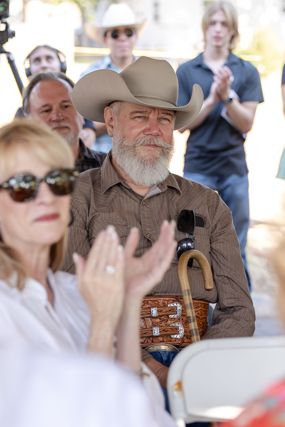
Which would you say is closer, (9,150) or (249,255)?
(9,150)

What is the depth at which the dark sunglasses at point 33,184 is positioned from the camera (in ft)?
6.56

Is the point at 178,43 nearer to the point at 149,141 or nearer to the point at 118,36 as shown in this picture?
the point at 118,36

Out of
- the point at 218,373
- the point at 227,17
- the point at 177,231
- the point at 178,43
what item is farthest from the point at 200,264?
the point at 178,43

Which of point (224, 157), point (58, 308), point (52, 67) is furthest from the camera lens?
point (224, 157)

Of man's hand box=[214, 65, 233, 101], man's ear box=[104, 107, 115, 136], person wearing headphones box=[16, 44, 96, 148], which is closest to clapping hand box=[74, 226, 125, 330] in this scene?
man's ear box=[104, 107, 115, 136]

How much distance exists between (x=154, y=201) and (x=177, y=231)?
15 centimetres

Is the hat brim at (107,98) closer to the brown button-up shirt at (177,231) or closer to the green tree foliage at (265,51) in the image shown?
the brown button-up shirt at (177,231)

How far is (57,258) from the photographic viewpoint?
2271 millimetres

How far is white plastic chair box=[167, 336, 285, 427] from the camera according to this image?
2.15 metres

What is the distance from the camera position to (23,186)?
6.56 ft

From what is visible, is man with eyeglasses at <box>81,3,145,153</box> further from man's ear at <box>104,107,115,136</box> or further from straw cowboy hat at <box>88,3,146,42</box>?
man's ear at <box>104,107,115,136</box>

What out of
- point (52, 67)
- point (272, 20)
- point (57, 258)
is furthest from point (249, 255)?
point (272, 20)

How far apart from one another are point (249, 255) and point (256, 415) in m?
5.78

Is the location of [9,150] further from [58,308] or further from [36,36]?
[36,36]
